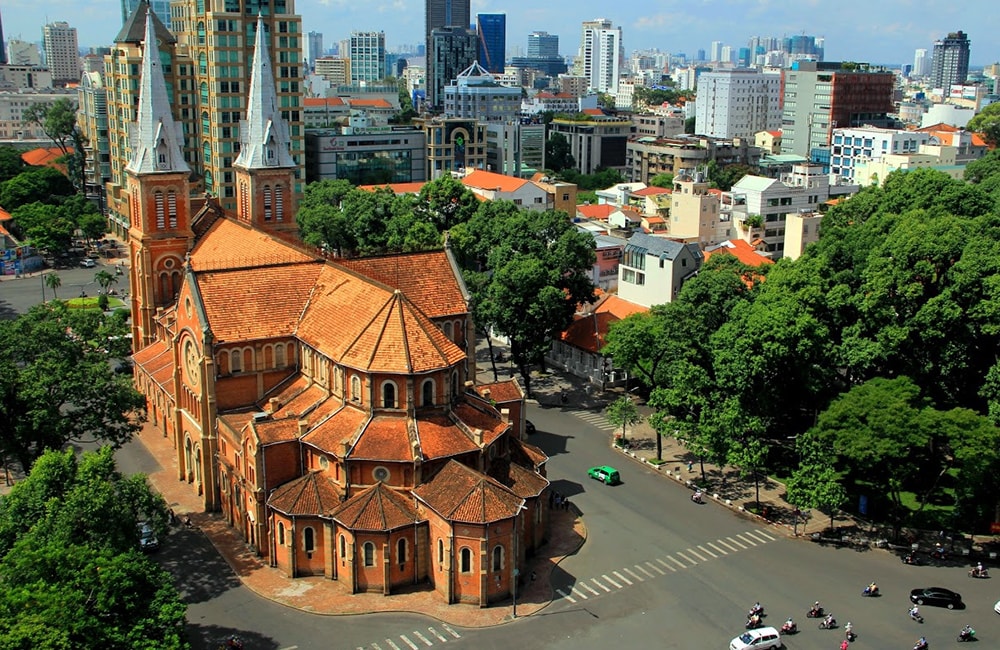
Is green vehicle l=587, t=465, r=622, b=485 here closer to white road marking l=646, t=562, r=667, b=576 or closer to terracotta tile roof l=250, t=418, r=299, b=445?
white road marking l=646, t=562, r=667, b=576

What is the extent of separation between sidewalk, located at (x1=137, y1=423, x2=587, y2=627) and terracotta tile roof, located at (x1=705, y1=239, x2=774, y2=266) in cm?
5658

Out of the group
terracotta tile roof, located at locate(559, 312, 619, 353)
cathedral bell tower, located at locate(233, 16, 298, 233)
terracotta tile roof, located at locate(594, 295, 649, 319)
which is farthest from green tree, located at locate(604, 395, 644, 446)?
cathedral bell tower, located at locate(233, 16, 298, 233)

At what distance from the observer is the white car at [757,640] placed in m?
51.1

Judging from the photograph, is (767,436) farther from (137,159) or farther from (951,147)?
(951,147)

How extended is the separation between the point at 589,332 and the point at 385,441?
40898 millimetres

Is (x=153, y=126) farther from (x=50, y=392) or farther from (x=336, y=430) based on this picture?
(x=336, y=430)

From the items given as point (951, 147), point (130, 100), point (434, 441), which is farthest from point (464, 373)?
point (951, 147)

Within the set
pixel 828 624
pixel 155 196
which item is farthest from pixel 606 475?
pixel 155 196

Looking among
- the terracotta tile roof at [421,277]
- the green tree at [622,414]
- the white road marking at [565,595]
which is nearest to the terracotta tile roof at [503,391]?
the terracotta tile roof at [421,277]

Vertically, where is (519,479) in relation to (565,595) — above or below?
above

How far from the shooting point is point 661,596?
187 feet

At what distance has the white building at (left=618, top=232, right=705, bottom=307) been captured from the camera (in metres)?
99.2

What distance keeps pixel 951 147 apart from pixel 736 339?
417 feet

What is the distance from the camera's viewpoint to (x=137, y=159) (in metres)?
84.5
